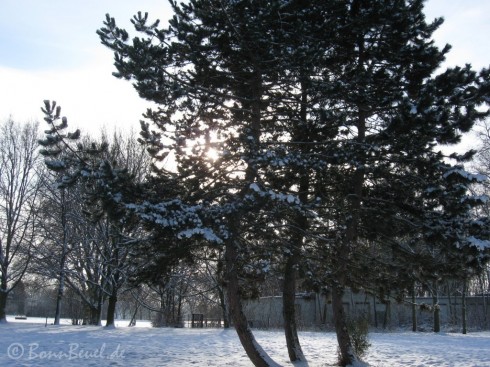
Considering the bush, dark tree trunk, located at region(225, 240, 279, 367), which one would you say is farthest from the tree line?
the bush

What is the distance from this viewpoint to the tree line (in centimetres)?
775

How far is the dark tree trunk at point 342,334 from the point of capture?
10.0 metres

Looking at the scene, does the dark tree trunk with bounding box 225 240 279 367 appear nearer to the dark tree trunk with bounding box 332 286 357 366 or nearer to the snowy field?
the snowy field

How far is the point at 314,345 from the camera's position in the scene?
14992 millimetres

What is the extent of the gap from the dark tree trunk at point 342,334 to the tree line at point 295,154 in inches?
1.3

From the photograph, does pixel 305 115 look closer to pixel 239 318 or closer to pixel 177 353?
pixel 239 318

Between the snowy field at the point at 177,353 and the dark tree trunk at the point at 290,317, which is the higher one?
the dark tree trunk at the point at 290,317

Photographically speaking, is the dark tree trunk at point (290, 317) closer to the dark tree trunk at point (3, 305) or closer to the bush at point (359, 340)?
the bush at point (359, 340)

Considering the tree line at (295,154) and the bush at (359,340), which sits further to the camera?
the bush at (359,340)

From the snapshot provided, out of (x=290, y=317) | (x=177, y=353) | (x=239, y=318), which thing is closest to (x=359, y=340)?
(x=290, y=317)

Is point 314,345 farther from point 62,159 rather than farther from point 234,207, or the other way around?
point 62,159

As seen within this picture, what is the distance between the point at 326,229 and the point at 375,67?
3997mm

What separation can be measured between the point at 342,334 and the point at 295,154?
4748 millimetres

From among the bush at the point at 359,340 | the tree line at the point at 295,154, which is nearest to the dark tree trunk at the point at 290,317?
the tree line at the point at 295,154
